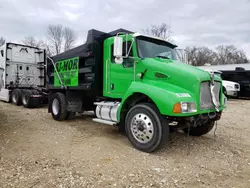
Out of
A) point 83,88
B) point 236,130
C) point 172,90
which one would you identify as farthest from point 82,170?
point 236,130

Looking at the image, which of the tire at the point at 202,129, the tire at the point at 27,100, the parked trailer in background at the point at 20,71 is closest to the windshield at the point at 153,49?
the tire at the point at 202,129

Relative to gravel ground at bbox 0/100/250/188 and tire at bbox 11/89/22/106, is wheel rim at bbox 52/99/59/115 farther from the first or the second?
tire at bbox 11/89/22/106

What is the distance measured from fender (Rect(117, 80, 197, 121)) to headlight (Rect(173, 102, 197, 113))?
0.18 feet

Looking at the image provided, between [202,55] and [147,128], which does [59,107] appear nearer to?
[147,128]

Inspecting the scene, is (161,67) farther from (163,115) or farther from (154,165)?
→ (154,165)

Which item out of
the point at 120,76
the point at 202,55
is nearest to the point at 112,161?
the point at 120,76

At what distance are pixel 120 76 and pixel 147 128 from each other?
1645 millimetres

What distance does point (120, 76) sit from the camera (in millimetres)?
5234

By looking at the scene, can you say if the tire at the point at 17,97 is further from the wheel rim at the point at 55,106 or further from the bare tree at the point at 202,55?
the bare tree at the point at 202,55

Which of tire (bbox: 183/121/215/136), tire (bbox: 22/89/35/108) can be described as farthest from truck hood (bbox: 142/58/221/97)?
tire (bbox: 22/89/35/108)

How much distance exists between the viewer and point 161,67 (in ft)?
14.3

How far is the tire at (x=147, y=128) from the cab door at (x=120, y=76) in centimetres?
88

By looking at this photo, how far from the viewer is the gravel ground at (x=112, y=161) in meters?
3.03

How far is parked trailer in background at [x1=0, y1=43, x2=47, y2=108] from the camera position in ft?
37.6
